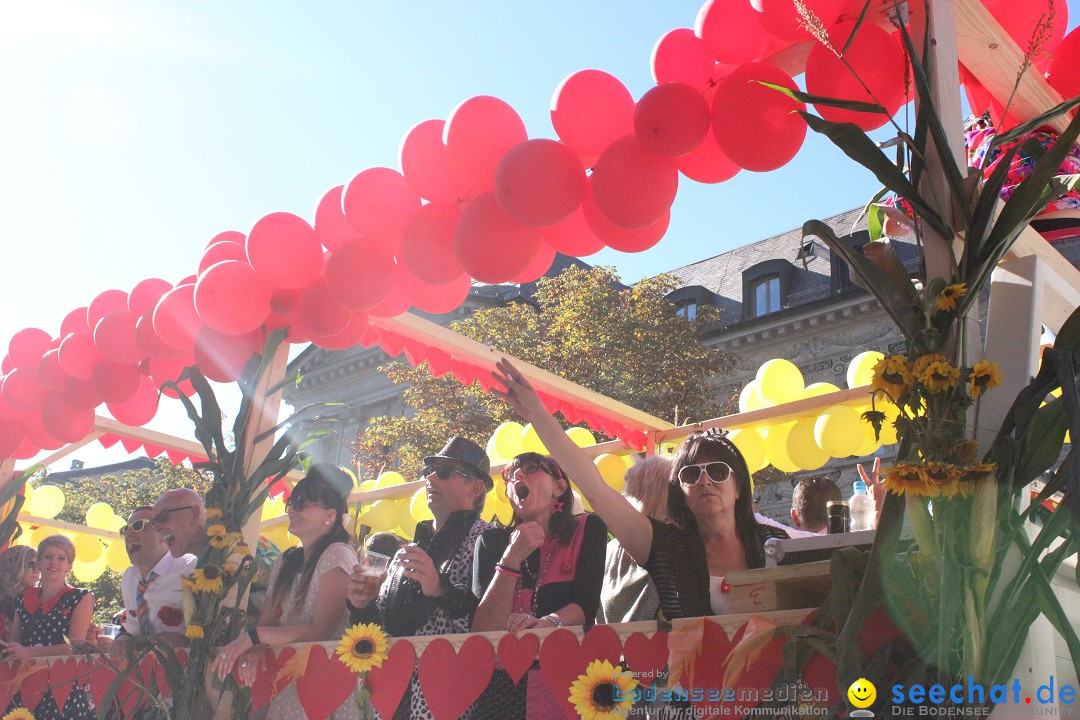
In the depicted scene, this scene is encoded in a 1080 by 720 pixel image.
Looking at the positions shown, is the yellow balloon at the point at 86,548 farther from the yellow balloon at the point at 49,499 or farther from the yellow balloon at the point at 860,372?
the yellow balloon at the point at 860,372

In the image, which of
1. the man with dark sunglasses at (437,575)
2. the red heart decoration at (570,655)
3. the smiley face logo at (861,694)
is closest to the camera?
the smiley face logo at (861,694)

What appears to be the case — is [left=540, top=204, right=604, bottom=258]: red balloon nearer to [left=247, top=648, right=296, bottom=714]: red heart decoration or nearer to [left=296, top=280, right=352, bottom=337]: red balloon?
[left=296, top=280, right=352, bottom=337]: red balloon

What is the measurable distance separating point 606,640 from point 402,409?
27508mm

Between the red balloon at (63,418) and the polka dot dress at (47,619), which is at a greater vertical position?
the red balloon at (63,418)

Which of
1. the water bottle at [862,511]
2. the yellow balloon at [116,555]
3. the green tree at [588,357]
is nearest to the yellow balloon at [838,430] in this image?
the water bottle at [862,511]

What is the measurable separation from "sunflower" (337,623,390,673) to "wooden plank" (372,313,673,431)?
5.74 feet

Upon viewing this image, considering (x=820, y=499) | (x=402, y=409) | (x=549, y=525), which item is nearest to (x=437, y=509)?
(x=549, y=525)

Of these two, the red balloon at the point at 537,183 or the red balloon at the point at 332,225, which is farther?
the red balloon at the point at 332,225

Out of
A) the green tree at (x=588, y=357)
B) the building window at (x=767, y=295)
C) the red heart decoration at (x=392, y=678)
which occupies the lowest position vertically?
the red heart decoration at (x=392, y=678)

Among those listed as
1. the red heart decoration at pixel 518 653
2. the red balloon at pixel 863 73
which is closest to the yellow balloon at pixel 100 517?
the red heart decoration at pixel 518 653

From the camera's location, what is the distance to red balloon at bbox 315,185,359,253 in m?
4.16

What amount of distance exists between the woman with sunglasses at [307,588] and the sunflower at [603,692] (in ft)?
3.26

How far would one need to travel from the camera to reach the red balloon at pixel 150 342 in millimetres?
4555

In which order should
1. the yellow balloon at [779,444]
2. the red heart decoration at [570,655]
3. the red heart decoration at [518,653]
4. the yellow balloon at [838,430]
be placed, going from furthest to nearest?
the yellow balloon at [779,444] < the yellow balloon at [838,430] < the red heart decoration at [518,653] < the red heart decoration at [570,655]
